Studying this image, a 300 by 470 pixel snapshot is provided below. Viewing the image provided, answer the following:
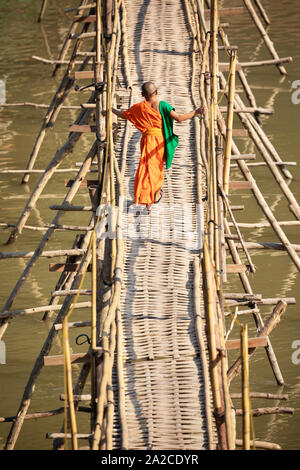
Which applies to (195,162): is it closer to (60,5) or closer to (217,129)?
(217,129)

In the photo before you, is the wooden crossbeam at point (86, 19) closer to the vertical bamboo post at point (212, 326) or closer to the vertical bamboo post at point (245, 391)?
the vertical bamboo post at point (212, 326)

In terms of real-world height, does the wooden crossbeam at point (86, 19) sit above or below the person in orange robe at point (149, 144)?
above

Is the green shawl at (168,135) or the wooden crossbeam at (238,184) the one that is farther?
the wooden crossbeam at (238,184)

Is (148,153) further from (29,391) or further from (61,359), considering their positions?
(61,359)

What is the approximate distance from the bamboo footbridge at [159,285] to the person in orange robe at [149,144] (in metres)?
0.11

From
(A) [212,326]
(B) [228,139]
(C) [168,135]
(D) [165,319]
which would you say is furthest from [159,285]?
(C) [168,135]

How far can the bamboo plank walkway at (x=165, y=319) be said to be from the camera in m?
5.07

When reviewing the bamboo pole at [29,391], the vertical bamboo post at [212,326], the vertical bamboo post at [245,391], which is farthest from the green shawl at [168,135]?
the vertical bamboo post at [245,391]

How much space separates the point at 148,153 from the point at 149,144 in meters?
0.07

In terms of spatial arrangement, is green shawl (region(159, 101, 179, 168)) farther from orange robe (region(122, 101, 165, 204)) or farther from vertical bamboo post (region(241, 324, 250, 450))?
vertical bamboo post (region(241, 324, 250, 450))

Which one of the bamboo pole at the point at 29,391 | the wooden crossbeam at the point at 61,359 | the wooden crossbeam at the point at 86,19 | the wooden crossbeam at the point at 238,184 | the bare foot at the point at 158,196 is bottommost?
the bamboo pole at the point at 29,391

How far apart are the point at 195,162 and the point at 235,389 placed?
1893 millimetres

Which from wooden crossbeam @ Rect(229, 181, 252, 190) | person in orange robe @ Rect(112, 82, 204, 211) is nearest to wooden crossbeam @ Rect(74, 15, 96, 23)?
person in orange robe @ Rect(112, 82, 204, 211)

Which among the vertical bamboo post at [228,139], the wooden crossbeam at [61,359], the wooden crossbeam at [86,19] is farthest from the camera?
the wooden crossbeam at [86,19]
